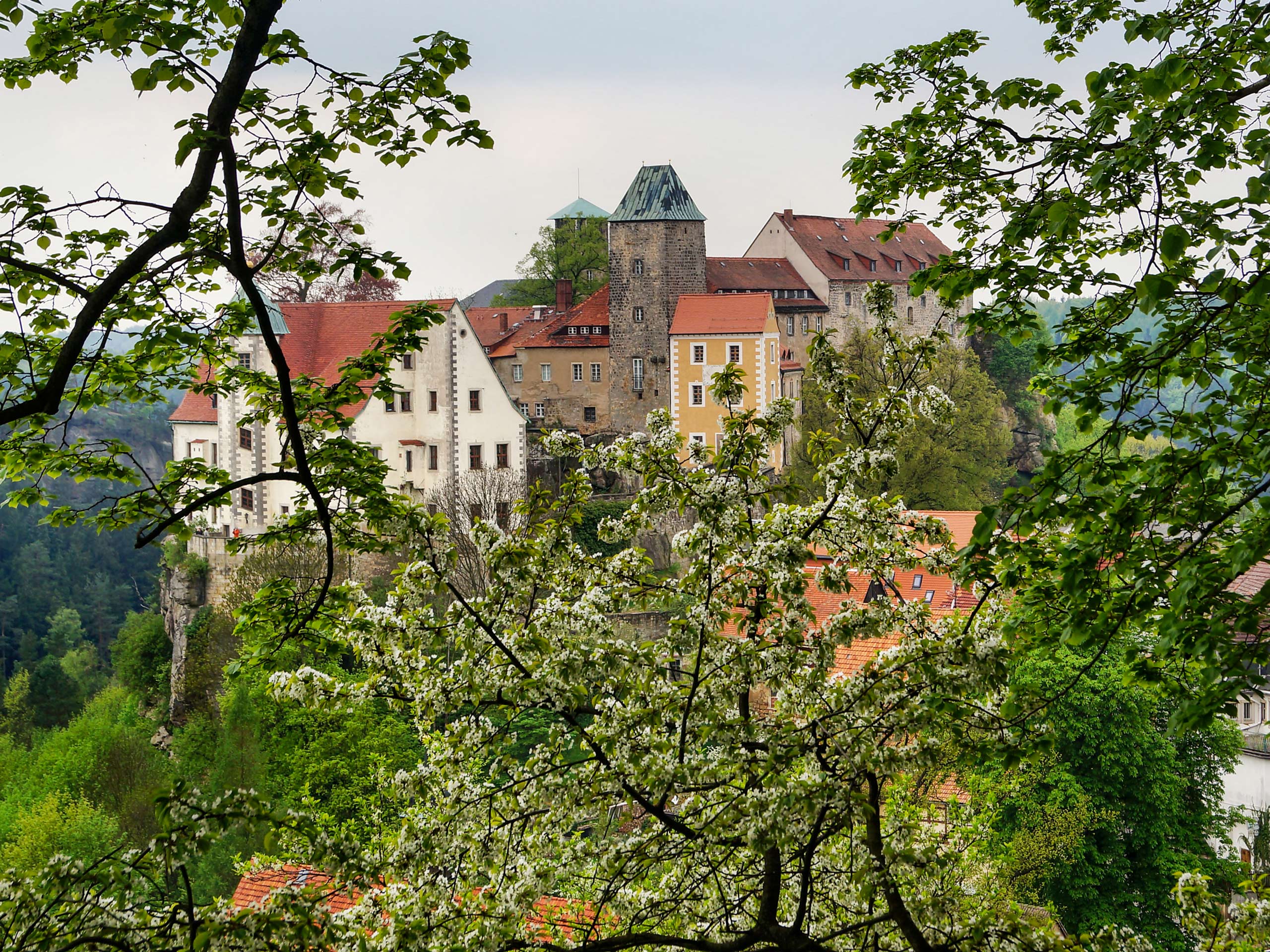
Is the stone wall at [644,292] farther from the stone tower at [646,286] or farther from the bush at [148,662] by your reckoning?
Answer: the bush at [148,662]

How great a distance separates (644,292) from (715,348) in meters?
4.39

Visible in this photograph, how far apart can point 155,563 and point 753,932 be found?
292 feet

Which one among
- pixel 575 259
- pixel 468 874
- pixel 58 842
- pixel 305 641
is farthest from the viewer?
pixel 575 259

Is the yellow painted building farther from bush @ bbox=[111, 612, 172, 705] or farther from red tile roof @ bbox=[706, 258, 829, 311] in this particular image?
bush @ bbox=[111, 612, 172, 705]

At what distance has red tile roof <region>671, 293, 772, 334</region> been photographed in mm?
49719

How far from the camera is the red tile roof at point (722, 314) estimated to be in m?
49.7

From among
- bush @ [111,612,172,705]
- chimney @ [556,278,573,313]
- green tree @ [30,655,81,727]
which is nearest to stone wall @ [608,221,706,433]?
chimney @ [556,278,573,313]

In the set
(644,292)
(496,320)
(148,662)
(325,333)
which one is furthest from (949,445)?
(148,662)

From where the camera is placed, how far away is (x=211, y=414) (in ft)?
133

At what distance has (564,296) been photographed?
5766cm

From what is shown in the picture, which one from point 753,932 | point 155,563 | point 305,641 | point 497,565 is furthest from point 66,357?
point 155,563

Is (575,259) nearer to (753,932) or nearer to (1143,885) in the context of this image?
(1143,885)

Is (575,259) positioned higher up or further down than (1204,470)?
higher up

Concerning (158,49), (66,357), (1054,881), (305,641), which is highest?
(158,49)
